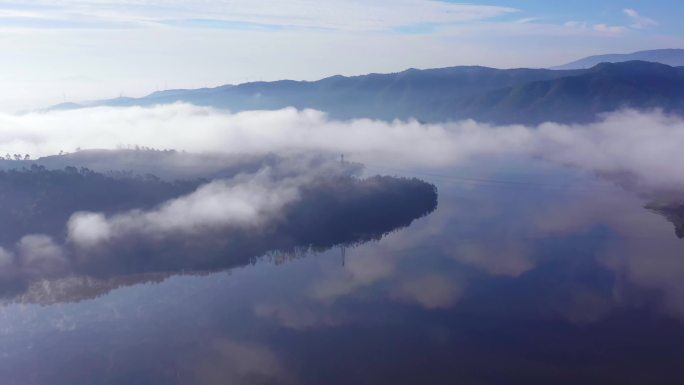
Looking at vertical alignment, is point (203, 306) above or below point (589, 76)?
below

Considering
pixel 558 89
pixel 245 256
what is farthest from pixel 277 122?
pixel 245 256

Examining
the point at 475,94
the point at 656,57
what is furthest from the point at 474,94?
the point at 656,57

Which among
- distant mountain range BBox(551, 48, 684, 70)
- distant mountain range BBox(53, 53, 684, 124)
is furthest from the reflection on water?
distant mountain range BBox(551, 48, 684, 70)

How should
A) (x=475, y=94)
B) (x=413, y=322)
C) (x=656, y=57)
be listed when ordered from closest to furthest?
(x=413, y=322) < (x=475, y=94) < (x=656, y=57)

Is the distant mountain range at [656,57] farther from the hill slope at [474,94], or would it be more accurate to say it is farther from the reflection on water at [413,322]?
the reflection on water at [413,322]

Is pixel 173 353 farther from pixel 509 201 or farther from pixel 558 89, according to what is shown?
pixel 558 89

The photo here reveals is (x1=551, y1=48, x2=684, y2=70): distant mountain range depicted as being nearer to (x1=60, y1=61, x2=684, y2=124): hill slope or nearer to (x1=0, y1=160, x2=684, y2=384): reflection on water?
(x1=60, y1=61, x2=684, y2=124): hill slope

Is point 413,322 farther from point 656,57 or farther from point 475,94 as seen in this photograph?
point 656,57

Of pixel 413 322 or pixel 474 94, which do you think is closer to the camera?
pixel 413 322
